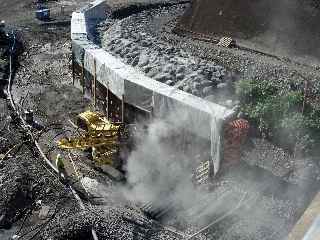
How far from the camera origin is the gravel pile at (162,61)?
55.1ft

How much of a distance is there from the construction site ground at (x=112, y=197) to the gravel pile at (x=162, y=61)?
2584mm

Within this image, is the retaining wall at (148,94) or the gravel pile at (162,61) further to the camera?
the gravel pile at (162,61)

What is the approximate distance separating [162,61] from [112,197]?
623 cm

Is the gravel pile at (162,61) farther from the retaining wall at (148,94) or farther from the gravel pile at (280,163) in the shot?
the gravel pile at (280,163)

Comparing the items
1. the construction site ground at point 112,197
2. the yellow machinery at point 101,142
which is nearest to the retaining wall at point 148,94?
the construction site ground at point 112,197

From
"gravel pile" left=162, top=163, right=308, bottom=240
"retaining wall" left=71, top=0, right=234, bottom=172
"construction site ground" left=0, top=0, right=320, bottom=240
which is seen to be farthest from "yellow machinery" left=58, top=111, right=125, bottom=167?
"gravel pile" left=162, top=163, right=308, bottom=240

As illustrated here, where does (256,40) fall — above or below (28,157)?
above

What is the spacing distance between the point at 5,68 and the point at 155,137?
953 centimetres

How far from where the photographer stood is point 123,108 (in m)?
17.1

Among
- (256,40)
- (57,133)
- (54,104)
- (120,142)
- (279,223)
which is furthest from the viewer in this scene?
(256,40)

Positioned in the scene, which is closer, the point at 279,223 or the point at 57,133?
the point at 279,223

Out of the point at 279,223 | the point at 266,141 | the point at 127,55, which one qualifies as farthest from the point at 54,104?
the point at 279,223

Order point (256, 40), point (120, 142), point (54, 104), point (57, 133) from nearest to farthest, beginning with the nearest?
point (120, 142)
point (57, 133)
point (54, 104)
point (256, 40)

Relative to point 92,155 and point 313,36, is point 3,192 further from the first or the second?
point 313,36
